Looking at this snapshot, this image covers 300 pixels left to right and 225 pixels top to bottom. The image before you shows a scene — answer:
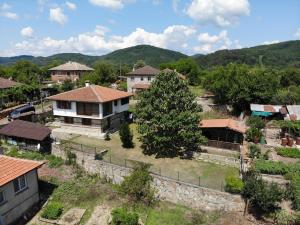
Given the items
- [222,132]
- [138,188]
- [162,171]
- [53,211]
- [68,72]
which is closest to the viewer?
[53,211]

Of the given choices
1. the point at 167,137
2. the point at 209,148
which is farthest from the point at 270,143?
the point at 167,137

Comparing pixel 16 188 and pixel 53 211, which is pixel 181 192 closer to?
pixel 53 211

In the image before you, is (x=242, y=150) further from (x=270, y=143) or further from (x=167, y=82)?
(x=167, y=82)

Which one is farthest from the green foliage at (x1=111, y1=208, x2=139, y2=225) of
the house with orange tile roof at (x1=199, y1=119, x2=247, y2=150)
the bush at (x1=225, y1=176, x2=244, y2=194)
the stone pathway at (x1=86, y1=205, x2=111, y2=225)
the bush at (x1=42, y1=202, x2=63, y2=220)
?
the house with orange tile roof at (x1=199, y1=119, x2=247, y2=150)

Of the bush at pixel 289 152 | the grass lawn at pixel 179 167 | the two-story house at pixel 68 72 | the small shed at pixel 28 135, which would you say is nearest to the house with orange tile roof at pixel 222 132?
the grass lawn at pixel 179 167

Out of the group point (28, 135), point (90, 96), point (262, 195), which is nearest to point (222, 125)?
point (262, 195)

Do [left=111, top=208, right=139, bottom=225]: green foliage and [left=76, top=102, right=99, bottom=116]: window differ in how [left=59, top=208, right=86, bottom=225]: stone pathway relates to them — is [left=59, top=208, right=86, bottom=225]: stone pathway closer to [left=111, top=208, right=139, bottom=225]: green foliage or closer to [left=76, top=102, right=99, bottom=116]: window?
[left=111, top=208, right=139, bottom=225]: green foliage

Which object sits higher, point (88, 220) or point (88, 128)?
point (88, 128)
